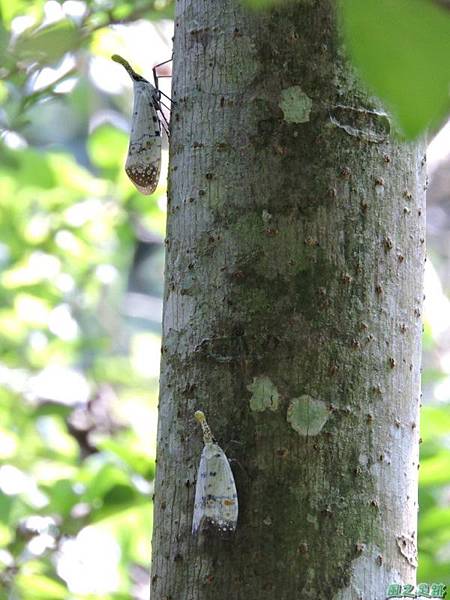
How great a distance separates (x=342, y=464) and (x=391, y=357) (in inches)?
5.5

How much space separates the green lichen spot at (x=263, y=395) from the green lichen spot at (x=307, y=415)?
0.06 ft

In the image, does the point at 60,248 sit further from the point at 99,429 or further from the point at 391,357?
the point at 391,357

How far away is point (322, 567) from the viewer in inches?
33.7

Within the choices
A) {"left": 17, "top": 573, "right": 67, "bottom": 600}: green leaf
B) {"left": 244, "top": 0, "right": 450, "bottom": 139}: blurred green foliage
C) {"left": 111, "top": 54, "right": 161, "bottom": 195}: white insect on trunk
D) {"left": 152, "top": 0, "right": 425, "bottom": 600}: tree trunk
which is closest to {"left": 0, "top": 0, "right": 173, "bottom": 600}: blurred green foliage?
{"left": 17, "top": 573, "right": 67, "bottom": 600}: green leaf

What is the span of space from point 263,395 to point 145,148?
0.43 m

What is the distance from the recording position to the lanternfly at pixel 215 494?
2.78ft

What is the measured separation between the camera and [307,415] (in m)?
0.88

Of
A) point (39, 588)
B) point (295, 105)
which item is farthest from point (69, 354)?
point (295, 105)

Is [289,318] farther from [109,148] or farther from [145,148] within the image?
[109,148]

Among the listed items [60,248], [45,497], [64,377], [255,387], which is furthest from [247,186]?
[64,377]

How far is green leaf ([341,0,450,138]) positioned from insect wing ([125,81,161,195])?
0.87 metres

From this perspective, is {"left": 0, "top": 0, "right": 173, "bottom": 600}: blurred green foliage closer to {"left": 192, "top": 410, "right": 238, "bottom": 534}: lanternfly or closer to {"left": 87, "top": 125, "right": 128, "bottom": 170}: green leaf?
{"left": 87, "top": 125, "right": 128, "bottom": 170}: green leaf

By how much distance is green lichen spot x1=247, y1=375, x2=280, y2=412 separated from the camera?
0.89 m

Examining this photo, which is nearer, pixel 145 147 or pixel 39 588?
pixel 145 147
